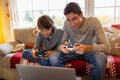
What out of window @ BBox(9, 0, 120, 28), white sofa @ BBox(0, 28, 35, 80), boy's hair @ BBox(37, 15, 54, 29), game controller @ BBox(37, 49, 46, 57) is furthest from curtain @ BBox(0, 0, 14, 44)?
boy's hair @ BBox(37, 15, 54, 29)

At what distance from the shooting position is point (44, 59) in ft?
6.44

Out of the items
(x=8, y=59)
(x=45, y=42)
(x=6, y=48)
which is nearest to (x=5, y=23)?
(x=6, y=48)

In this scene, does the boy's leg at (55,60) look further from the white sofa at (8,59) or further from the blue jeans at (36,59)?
the white sofa at (8,59)

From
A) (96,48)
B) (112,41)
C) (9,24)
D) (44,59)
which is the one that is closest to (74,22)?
(96,48)

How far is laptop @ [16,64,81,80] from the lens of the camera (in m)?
1.04

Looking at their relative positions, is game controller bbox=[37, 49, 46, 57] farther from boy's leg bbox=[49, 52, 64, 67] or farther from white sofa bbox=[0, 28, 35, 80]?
white sofa bbox=[0, 28, 35, 80]

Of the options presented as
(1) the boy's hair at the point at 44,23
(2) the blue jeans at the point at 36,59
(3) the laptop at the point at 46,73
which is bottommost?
(2) the blue jeans at the point at 36,59

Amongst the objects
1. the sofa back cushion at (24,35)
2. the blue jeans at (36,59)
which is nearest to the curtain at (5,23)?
the sofa back cushion at (24,35)

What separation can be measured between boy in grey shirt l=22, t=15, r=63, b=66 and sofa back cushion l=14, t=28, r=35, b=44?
0.65 m

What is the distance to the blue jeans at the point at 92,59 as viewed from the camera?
5.21 ft

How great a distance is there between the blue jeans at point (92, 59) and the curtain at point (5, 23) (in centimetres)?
159

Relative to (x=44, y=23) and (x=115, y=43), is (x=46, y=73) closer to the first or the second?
(x=44, y=23)

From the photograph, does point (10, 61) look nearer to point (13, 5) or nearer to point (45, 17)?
point (45, 17)

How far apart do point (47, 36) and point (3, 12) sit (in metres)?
1.53
